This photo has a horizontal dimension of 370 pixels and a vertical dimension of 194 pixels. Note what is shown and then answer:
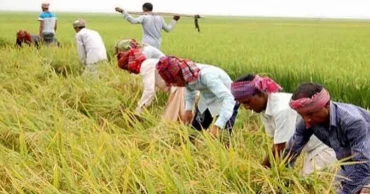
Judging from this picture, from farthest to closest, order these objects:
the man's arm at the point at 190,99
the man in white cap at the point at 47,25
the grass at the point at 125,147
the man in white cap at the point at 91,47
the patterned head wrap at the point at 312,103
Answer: the man in white cap at the point at 47,25 → the man in white cap at the point at 91,47 → the man's arm at the point at 190,99 → the grass at the point at 125,147 → the patterned head wrap at the point at 312,103

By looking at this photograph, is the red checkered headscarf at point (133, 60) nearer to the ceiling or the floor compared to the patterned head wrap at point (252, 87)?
nearer to the floor

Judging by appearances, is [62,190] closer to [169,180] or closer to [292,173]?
[169,180]

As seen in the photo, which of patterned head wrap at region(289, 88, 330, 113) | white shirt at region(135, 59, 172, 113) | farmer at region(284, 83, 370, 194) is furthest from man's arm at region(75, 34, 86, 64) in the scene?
patterned head wrap at region(289, 88, 330, 113)

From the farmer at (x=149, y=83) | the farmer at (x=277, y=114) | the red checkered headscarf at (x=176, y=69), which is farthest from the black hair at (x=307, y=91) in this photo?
the farmer at (x=149, y=83)

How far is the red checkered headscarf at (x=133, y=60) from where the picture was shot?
4.86 m

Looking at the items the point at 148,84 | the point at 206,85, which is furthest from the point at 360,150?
the point at 148,84

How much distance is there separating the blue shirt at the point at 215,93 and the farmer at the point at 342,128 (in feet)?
2.96

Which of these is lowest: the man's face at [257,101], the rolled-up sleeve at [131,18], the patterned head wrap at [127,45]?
the rolled-up sleeve at [131,18]

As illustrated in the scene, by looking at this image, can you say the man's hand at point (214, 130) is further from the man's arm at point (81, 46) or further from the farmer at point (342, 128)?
the man's arm at point (81, 46)

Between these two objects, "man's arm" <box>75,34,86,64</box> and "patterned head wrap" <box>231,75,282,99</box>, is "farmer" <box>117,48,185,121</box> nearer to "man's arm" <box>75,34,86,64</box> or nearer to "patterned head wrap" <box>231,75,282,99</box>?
"patterned head wrap" <box>231,75,282,99</box>

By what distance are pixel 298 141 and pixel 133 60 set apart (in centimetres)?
219

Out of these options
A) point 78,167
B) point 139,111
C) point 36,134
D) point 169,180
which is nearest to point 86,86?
point 139,111

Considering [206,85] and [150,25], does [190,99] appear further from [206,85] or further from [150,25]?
[150,25]

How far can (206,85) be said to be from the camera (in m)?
3.94
